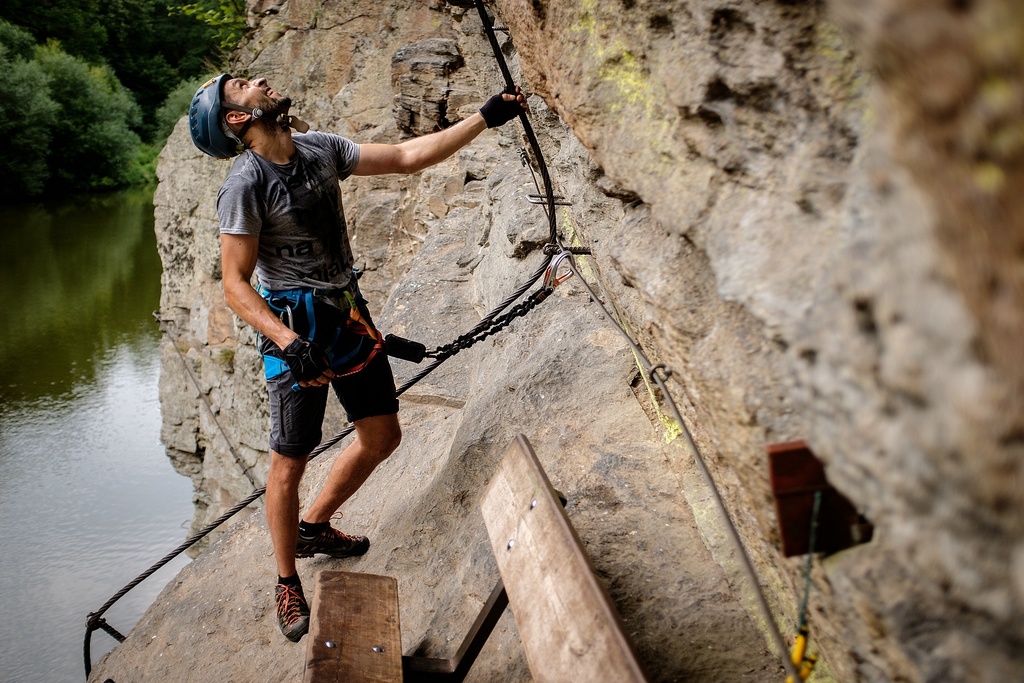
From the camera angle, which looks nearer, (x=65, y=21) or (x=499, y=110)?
(x=499, y=110)

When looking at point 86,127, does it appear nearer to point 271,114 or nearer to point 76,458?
point 76,458

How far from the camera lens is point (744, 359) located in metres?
1.51

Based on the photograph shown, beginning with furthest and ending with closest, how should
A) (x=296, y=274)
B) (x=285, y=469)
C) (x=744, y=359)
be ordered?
(x=285, y=469), (x=296, y=274), (x=744, y=359)

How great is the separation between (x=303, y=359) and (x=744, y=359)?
63.7 inches

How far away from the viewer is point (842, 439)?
1.04 meters

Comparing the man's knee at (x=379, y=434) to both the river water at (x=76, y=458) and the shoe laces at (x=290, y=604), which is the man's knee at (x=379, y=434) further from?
the river water at (x=76, y=458)

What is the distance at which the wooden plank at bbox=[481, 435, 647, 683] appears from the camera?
1.53 metres

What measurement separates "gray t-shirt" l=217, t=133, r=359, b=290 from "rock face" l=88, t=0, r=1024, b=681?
0.87m

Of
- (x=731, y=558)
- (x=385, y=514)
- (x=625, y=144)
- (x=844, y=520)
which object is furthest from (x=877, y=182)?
(x=385, y=514)

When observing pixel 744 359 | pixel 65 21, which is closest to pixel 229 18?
pixel 744 359

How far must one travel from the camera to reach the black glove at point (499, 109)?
2.95m

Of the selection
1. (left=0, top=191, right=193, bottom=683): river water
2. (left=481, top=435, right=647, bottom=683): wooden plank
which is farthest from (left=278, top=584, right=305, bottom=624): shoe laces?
(left=0, top=191, right=193, bottom=683): river water

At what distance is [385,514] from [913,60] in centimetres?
337

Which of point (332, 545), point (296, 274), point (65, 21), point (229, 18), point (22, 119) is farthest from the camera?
point (65, 21)
